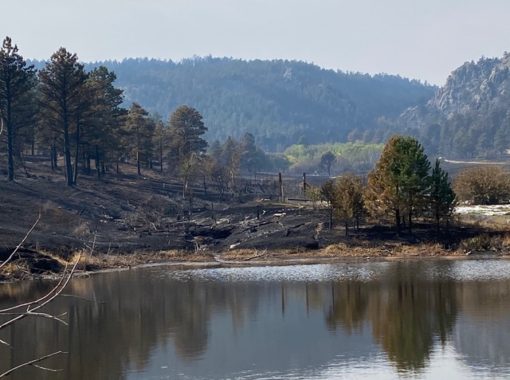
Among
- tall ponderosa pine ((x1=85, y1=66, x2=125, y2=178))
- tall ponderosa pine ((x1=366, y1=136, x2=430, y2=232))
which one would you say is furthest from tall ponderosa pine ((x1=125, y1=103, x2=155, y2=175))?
tall ponderosa pine ((x1=366, y1=136, x2=430, y2=232))

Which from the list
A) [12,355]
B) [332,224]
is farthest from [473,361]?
[332,224]

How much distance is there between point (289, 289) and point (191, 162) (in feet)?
177

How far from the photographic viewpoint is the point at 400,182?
66.2 meters

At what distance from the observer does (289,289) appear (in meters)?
46.8

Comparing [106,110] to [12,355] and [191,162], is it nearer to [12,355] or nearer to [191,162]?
[191,162]

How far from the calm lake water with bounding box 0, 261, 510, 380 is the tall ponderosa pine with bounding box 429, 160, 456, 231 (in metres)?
11.1

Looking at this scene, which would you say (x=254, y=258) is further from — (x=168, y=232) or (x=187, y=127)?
(x=187, y=127)

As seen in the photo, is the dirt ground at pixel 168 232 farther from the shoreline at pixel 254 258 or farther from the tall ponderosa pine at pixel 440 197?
the tall ponderosa pine at pixel 440 197

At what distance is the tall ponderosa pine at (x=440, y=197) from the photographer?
6600 cm

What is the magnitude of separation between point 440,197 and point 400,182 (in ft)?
10.8

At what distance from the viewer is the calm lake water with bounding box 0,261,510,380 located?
27.4m

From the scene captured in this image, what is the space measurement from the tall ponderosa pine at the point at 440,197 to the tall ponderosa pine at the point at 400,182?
62cm

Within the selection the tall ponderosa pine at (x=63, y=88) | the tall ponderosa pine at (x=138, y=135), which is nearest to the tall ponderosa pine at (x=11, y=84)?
the tall ponderosa pine at (x=63, y=88)

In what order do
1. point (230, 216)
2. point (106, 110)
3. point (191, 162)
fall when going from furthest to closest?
point (191, 162)
point (106, 110)
point (230, 216)
